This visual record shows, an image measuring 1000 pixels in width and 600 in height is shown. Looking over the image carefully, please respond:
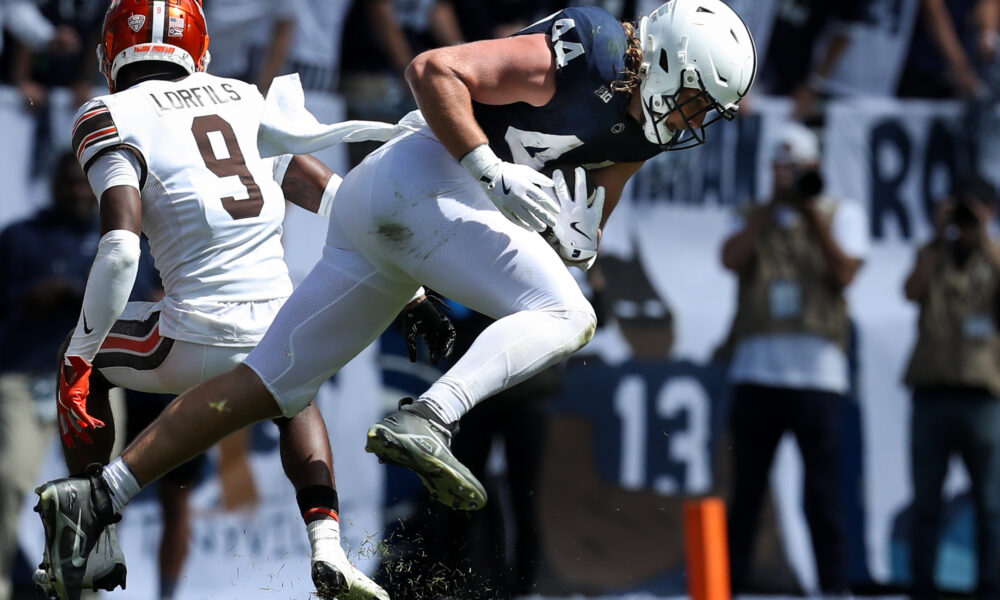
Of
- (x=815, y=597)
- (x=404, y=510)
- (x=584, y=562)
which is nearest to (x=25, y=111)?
(x=404, y=510)

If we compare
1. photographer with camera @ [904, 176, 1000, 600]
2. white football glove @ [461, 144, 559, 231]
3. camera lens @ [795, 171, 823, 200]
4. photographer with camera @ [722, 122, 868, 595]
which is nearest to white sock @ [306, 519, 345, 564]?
white football glove @ [461, 144, 559, 231]

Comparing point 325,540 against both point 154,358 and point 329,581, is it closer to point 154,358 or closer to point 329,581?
point 329,581

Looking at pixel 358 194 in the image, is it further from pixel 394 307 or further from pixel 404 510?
pixel 404 510

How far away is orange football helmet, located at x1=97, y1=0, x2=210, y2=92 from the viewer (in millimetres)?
4082

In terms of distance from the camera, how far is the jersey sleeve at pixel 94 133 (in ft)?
12.6

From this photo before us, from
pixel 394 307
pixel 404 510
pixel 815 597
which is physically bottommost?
pixel 815 597

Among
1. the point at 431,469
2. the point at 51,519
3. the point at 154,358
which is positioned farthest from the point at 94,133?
the point at 431,469

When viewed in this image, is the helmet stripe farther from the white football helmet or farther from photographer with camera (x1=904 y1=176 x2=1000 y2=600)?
photographer with camera (x1=904 y1=176 x2=1000 y2=600)

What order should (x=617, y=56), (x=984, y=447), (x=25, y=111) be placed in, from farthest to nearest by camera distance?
(x=984, y=447), (x=25, y=111), (x=617, y=56)

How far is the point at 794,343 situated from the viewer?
6.79 metres

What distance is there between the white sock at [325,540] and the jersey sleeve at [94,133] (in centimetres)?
118

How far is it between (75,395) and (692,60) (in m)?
1.85

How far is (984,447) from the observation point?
689 cm

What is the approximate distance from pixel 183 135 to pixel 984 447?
14.7 feet
